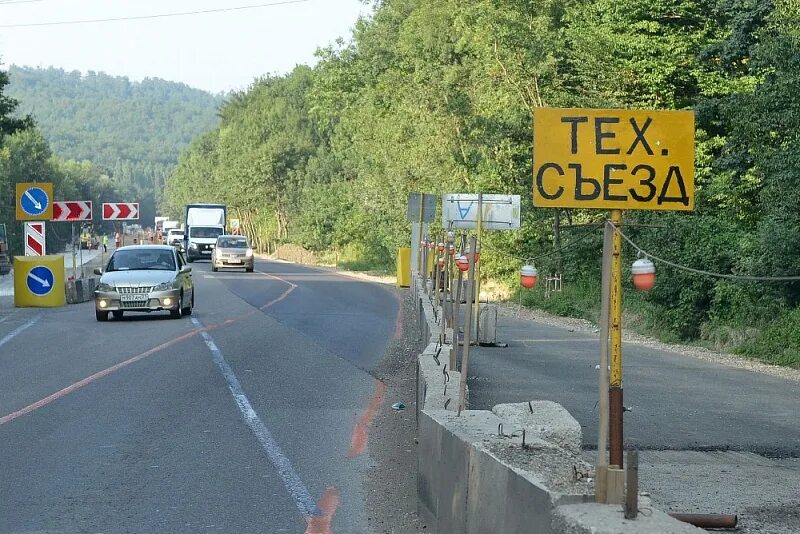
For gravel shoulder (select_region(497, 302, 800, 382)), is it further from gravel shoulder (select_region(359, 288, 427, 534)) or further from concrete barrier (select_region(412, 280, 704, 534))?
concrete barrier (select_region(412, 280, 704, 534))

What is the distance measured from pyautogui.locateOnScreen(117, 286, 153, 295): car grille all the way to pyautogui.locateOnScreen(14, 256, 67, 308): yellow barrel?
16.6 ft

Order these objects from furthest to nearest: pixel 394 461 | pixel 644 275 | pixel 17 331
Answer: pixel 17 331, pixel 394 461, pixel 644 275

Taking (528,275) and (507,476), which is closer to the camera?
(507,476)

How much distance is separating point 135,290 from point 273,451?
16009 mm

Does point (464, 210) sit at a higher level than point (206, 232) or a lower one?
higher

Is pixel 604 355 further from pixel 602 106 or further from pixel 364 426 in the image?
pixel 602 106

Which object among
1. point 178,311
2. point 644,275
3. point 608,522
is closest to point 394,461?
point 644,275

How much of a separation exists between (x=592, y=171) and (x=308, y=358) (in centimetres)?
1308

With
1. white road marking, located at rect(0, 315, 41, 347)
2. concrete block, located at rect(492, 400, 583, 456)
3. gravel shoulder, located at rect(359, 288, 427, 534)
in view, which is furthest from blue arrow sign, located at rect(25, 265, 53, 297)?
concrete block, located at rect(492, 400, 583, 456)

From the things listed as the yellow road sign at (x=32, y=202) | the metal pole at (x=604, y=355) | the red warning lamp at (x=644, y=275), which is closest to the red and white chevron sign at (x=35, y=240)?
the yellow road sign at (x=32, y=202)

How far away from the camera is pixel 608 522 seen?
14.7 ft

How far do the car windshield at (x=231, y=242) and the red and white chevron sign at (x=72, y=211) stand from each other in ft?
87.6

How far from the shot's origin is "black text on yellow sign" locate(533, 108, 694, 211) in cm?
615

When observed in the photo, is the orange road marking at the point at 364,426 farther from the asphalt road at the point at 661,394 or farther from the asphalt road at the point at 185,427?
the asphalt road at the point at 661,394
